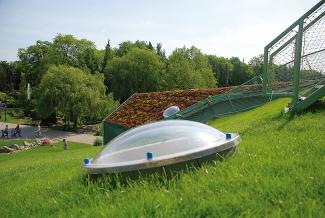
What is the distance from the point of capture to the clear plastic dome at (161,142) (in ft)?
17.1

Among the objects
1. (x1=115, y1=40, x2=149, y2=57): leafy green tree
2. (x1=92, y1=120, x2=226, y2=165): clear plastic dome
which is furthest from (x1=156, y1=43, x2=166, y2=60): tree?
(x1=92, y1=120, x2=226, y2=165): clear plastic dome

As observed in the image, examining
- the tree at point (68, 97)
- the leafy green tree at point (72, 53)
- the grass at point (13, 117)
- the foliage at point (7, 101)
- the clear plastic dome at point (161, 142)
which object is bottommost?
the grass at point (13, 117)

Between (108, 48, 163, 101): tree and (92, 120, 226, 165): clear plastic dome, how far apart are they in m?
68.9

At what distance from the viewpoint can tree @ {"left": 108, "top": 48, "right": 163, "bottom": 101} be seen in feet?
246

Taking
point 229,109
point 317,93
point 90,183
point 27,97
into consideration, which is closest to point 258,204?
point 90,183

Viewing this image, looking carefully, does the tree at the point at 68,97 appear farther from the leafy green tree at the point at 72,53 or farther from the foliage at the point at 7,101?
the foliage at the point at 7,101

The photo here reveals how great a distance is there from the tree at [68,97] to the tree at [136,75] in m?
16.2

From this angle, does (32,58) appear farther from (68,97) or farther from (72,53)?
(68,97)

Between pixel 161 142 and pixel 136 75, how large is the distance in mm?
69972

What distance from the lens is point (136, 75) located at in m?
74.9

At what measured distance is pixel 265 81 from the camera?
1280cm

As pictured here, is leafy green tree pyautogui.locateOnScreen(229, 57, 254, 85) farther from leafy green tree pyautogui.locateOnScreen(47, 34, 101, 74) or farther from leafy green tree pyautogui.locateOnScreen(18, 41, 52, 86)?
leafy green tree pyautogui.locateOnScreen(18, 41, 52, 86)

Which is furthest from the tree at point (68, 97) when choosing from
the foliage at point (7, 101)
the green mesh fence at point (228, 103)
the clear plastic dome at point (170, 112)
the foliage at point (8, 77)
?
the foliage at point (8, 77)

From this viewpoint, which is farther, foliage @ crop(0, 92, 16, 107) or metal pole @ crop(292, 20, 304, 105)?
foliage @ crop(0, 92, 16, 107)
